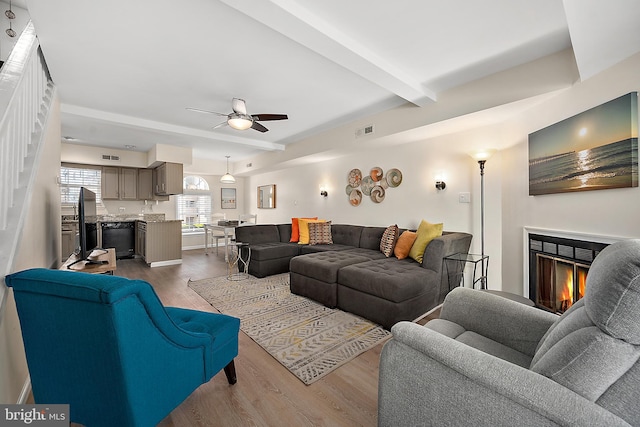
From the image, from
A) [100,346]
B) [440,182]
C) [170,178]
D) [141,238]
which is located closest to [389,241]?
[440,182]

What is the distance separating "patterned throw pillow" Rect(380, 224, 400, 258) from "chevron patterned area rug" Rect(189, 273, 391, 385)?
1268 millimetres

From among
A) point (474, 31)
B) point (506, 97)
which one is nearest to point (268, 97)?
point (474, 31)

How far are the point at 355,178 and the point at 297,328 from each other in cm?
335

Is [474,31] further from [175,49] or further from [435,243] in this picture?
[175,49]

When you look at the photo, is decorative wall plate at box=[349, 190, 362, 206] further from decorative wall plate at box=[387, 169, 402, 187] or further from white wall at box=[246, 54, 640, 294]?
decorative wall plate at box=[387, 169, 402, 187]

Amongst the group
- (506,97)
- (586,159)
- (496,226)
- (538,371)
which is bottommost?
(538,371)

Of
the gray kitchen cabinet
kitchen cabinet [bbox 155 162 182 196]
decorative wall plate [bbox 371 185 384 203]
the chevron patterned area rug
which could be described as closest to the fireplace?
the chevron patterned area rug

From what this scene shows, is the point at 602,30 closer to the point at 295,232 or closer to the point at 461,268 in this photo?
the point at 461,268

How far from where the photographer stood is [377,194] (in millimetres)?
4883

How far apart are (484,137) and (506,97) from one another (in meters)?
0.78

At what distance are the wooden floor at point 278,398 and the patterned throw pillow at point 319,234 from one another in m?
2.90

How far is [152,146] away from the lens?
6.03 meters

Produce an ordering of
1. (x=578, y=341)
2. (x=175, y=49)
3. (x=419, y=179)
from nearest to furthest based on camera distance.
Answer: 1. (x=578, y=341)
2. (x=175, y=49)
3. (x=419, y=179)

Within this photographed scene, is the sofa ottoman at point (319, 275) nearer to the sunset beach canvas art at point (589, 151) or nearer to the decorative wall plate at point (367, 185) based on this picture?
the decorative wall plate at point (367, 185)
